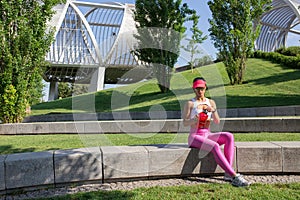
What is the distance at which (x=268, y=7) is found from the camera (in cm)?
2252

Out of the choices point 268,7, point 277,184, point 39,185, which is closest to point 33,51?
point 39,185

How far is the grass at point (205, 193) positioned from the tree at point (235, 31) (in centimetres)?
1779

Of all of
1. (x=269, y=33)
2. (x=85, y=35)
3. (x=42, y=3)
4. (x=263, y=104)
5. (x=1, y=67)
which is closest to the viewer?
(x=1, y=67)

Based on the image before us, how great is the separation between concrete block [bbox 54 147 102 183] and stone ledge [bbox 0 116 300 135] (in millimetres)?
3481

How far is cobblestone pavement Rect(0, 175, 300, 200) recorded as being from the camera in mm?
4461

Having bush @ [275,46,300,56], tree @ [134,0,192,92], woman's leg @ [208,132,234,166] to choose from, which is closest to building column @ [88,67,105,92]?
tree @ [134,0,192,92]

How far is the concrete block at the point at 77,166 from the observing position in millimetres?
4666

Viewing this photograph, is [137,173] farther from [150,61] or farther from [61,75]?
[61,75]

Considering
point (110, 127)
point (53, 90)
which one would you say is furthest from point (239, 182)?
point (53, 90)

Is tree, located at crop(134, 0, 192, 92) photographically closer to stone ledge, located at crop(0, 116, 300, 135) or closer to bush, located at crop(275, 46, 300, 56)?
stone ledge, located at crop(0, 116, 300, 135)

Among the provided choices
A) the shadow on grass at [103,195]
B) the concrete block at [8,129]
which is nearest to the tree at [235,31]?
the concrete block at [8,129]

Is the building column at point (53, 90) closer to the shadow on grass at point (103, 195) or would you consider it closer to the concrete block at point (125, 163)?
the concrete block at point (125, 163)

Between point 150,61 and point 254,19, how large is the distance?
860 cm

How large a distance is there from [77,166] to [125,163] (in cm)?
79
